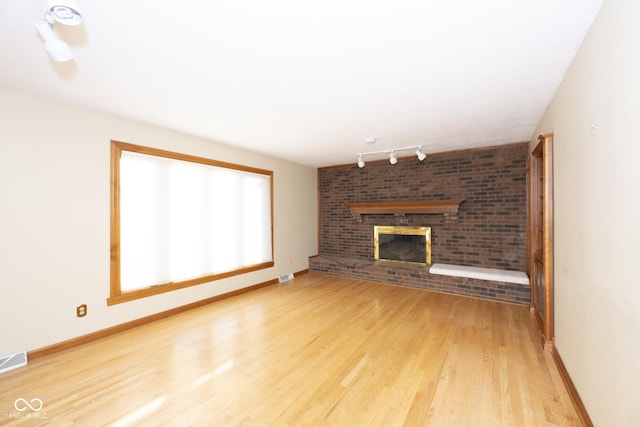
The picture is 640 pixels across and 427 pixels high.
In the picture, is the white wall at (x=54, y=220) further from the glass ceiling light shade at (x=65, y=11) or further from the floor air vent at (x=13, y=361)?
the glass ceiling light shade at (x=65, y=11)

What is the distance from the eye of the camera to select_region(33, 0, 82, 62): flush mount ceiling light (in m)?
1.13

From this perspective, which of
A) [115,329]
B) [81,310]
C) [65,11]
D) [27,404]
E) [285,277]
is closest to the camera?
[65,11]

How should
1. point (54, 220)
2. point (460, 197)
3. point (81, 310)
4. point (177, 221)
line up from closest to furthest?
1. point (54, 220)
2. point (81, 310)
3. point (177, 221)
4. point (460, 197)

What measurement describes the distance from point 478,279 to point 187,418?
12.7 ft

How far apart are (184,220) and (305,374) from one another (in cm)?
247

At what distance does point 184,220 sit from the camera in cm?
339

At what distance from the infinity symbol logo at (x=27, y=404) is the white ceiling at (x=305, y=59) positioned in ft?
7.61

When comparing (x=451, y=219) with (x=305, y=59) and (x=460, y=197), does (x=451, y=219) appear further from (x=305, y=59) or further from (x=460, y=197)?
(x=305, y=59)

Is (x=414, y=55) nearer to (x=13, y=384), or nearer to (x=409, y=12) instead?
(x=409, y=12)

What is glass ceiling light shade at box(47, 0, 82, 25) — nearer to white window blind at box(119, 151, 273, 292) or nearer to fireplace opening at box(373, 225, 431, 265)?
white window blind at box(119, 151, 273, 292)

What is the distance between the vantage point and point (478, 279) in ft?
12.5

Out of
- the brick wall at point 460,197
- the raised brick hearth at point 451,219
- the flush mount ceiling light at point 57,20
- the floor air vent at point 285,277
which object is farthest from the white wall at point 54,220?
the brick wall at point 460,197

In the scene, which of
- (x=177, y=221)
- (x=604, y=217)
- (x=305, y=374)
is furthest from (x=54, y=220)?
(x=604, y=217)

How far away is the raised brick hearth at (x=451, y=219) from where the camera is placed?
3975 mm
